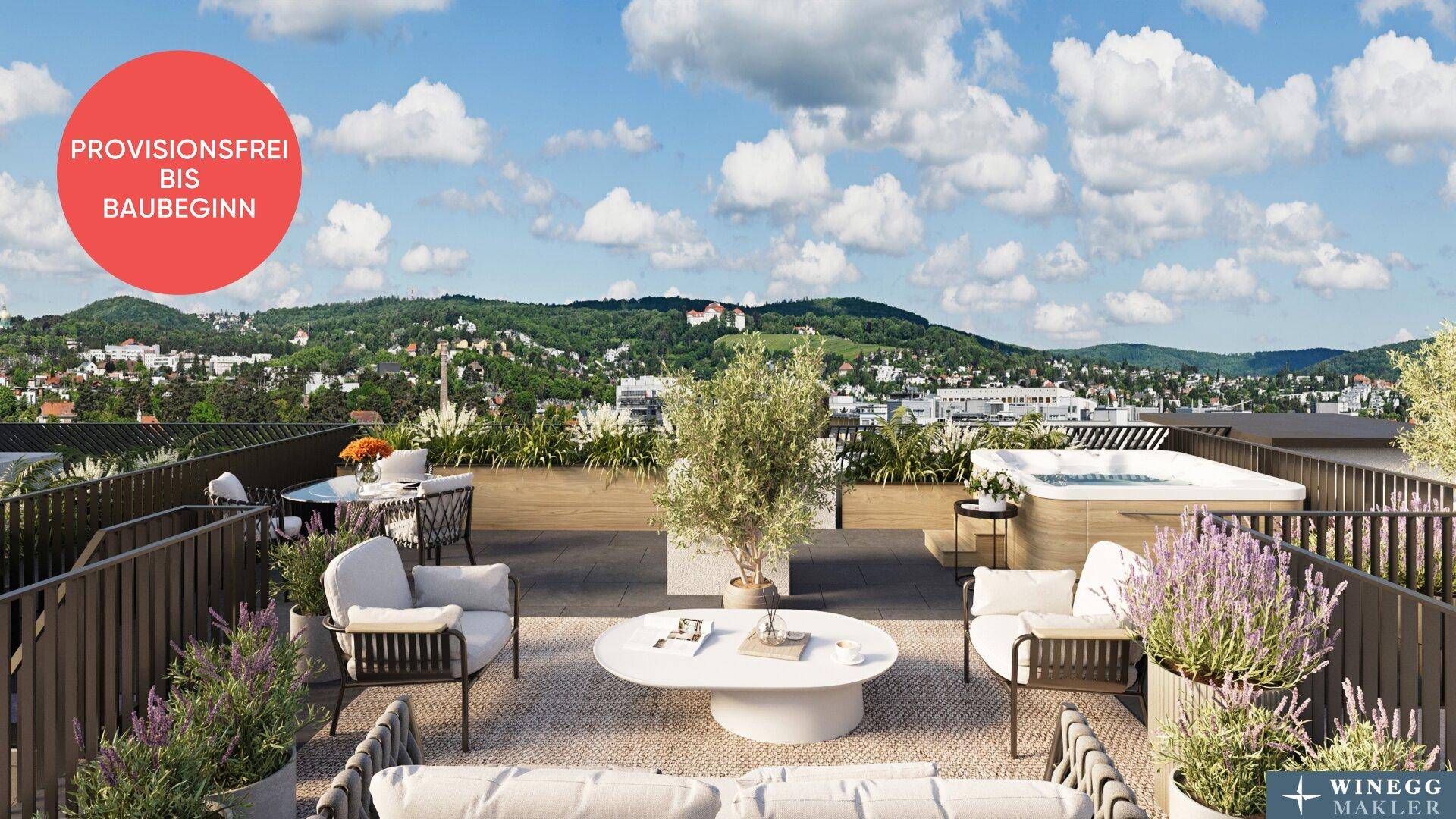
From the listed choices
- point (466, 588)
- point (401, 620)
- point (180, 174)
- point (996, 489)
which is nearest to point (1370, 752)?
point (401, 620)

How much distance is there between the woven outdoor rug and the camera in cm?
363

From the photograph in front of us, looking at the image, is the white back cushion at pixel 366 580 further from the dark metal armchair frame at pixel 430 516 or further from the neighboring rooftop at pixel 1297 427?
the neighboring rooftop at pixel 1297 427

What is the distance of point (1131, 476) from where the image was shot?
9297 mm

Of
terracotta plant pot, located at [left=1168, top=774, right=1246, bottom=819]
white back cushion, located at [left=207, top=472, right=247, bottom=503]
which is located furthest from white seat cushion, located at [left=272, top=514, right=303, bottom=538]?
terracotta plant pot, located at [left=1168, top=774, right=1246, bottom=819]

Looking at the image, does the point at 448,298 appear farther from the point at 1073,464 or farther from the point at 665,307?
the point at 1073,464

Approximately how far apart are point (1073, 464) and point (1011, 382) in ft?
30.1

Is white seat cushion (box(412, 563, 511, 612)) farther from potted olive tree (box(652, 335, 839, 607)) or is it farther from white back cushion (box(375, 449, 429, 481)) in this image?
white back cushion (box(375, 449, 429, 481))

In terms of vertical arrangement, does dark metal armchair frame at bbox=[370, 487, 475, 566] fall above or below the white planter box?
above

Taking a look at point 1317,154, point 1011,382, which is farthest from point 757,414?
point 1317,154

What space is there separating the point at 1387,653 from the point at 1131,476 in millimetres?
6678

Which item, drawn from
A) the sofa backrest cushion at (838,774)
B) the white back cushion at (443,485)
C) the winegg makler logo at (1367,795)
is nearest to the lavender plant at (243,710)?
the sofa backrest cushion at (838,774)

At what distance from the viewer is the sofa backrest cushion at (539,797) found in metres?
1.80

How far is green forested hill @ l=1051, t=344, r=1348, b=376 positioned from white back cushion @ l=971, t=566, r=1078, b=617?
1742cm

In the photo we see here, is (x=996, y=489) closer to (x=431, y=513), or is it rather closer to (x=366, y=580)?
(x=431, y=513)
